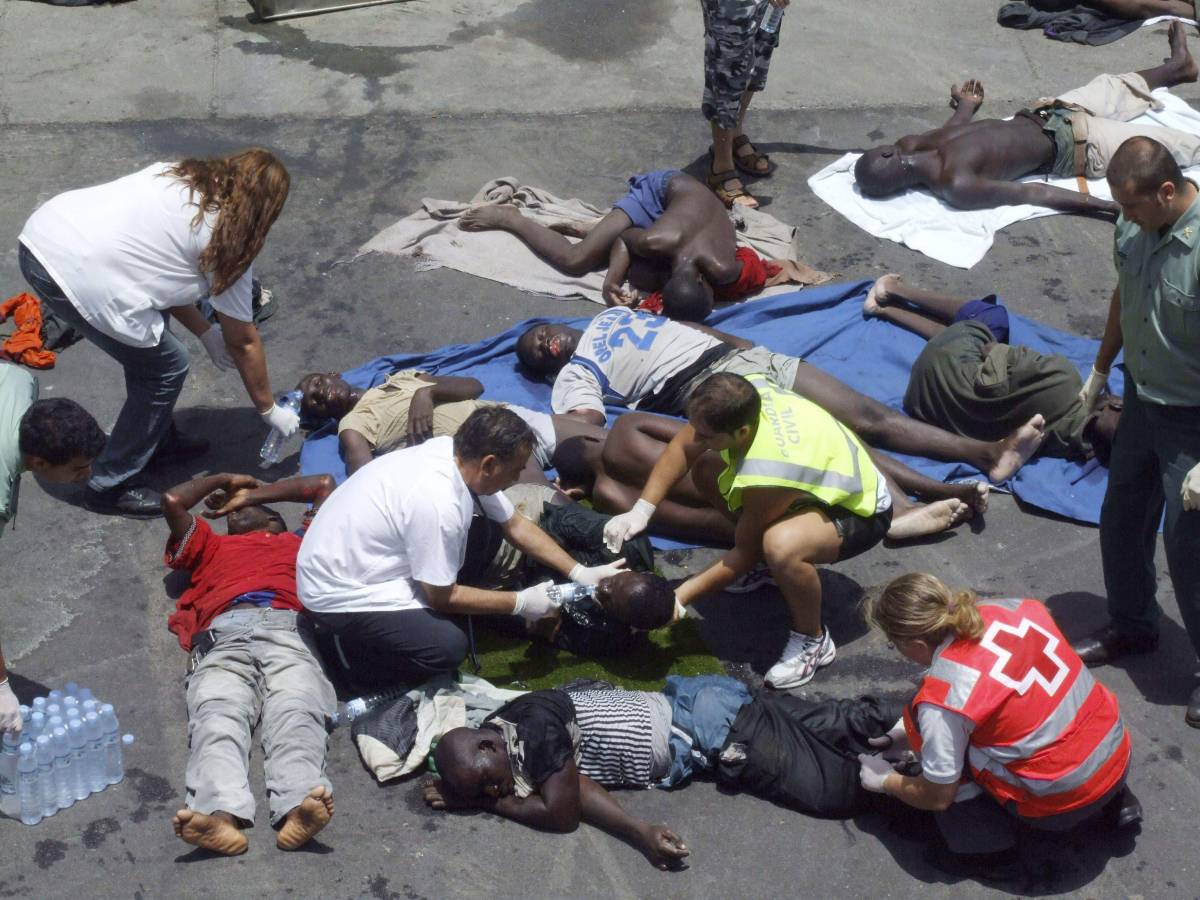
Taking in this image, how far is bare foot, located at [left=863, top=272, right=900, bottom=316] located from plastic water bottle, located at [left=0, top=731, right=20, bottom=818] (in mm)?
4191

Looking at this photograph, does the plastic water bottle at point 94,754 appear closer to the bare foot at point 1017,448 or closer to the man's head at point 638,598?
the man's head at point 638,598

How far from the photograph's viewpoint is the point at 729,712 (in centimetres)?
419

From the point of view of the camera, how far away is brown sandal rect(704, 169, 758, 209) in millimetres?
7305

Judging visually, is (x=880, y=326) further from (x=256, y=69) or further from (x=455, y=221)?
(x=256, y=69)

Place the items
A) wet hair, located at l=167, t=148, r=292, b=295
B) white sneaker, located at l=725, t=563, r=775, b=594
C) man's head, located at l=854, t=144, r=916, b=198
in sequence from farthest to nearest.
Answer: man's head, located at l=854, t=144, r=916, b=198 < white sneaker, located at l=725, t=563, r=775, b=594 < wet hair, located at l=167, t=148, r=292, b=295

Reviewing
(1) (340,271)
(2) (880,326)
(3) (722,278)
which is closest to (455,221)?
(1) (340,271)

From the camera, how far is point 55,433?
12.9ft

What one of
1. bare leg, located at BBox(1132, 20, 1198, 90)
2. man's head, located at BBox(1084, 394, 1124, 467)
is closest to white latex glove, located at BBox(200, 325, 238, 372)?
man's head, located at BBox(1084, 394, 1124, 467)

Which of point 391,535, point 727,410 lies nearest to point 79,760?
point 391,535

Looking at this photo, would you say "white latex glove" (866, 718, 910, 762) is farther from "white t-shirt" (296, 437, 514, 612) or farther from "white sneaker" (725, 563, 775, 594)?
"white t-shirt" (296, 437, 514, 612)

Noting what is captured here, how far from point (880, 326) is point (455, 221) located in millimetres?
2323

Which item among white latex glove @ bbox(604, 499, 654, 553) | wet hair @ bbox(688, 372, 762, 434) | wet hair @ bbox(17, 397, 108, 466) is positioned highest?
wet hair @ bbox(688, 372, 762, 434)

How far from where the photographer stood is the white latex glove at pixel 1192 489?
3.91 metres

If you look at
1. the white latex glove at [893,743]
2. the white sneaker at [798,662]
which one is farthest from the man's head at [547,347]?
the white latex glove at [893,743]
